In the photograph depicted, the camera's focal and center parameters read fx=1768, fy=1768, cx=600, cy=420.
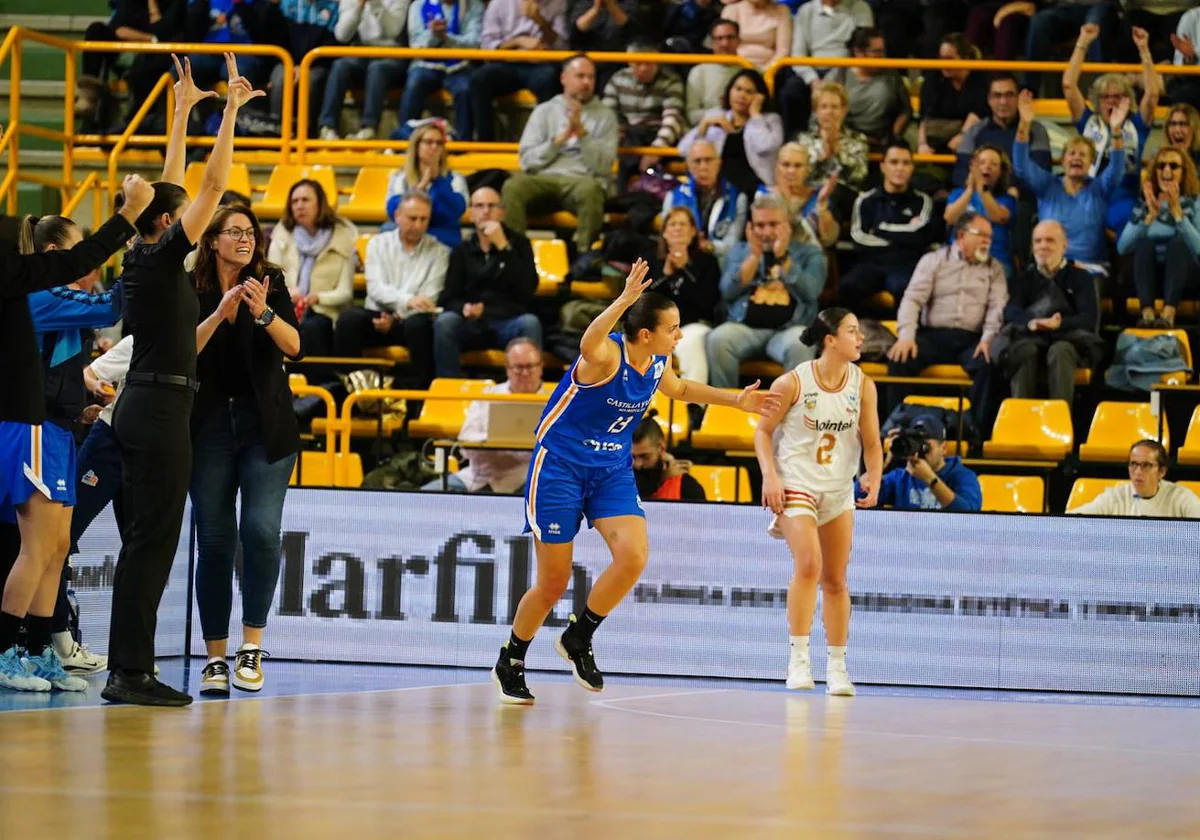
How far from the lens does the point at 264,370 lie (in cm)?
748

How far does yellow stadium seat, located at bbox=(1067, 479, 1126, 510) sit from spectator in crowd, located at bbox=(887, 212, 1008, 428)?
1.43 metres

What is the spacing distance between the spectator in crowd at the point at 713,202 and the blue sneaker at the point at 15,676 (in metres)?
6.84

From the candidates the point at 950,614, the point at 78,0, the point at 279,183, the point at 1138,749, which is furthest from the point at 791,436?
the point at 78,0

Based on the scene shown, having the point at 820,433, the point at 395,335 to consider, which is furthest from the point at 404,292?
the point at 820,433

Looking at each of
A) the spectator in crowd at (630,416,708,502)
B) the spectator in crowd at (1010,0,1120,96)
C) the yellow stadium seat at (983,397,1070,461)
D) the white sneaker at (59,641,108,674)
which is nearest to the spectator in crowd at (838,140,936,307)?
the yellow stadium seat at (983,397,1070,461)

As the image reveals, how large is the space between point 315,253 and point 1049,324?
17.3ft

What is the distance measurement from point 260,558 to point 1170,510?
17.4ft

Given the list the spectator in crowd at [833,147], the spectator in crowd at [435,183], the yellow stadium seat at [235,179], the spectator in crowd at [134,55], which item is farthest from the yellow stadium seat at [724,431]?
the spectator in crowd at [134,55]

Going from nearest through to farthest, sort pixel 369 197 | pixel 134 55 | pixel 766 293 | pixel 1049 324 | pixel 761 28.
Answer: pixel 1049 324, pixel 766 293, pixel 369 197, pixel 761 28, pixel 134 55

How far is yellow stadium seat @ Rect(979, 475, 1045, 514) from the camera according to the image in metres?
11.1

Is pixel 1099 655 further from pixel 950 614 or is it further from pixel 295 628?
pixel 295 628

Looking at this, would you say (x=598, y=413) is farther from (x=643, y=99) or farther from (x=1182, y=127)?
(x=643, y=99)

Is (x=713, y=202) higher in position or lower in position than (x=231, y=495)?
higher

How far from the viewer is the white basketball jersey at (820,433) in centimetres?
862
